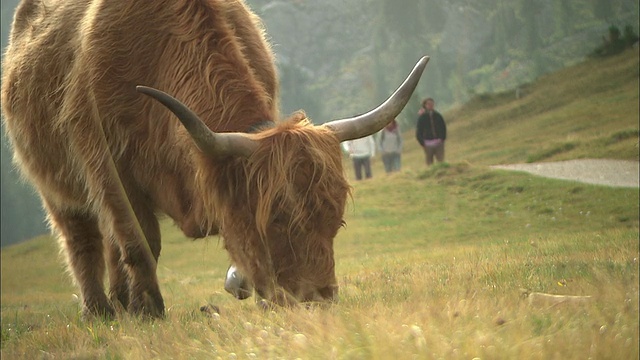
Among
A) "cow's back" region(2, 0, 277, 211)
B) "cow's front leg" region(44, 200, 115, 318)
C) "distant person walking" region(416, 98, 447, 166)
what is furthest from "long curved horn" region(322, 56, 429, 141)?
"distant person walking" region(416, 98, 447, 166)

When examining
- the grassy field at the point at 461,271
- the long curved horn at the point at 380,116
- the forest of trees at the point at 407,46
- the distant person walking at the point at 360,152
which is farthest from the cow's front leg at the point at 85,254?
the distant person walking at the point at 360,152

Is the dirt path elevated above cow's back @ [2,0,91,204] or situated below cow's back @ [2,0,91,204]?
below

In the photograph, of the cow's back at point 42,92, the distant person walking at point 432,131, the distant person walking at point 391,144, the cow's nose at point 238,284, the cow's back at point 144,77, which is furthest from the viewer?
the distant person walking at point 391,144

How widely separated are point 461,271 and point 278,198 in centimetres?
171

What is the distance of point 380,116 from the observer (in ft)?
18.8

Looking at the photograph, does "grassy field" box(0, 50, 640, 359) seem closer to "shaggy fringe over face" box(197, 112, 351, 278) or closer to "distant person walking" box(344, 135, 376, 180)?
"shaggy fringe over face" box(197, 112, 351, 278)

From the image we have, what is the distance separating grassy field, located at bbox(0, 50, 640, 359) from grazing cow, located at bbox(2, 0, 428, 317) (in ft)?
1.41

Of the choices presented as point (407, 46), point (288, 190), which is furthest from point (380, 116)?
point (407, 46)

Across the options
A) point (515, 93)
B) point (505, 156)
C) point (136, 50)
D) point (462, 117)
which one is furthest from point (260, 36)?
point (462, 117)

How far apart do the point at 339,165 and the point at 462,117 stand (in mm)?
17571

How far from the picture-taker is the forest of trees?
40.0 ft

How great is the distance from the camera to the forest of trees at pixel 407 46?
Answer: 12203 mm

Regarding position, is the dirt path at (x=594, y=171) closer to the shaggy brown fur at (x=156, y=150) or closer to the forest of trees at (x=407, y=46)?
the forest of trees at (x=407, y=46)

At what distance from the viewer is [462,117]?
22.5 metres
